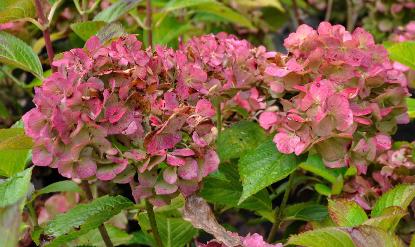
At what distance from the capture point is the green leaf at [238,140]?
1114 millimetres

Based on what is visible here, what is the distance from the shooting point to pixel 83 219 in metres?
0.99

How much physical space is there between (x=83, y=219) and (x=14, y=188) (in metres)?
0.11

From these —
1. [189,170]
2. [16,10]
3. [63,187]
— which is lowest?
[63,187]

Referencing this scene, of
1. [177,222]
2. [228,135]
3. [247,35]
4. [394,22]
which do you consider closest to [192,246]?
[177,222]

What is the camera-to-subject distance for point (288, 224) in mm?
1457

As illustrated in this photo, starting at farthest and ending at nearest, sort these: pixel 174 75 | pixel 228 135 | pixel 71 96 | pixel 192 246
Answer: pixel 192 246
pixel 228 135
pixel 174 75
pixel 71 96

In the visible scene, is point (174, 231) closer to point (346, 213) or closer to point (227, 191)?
point (227, 191)

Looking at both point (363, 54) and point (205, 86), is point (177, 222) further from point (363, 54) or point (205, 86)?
point (363, 54)

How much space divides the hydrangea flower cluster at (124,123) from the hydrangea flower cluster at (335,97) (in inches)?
5.0

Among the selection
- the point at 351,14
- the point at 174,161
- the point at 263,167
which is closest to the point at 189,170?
the point at 174,161

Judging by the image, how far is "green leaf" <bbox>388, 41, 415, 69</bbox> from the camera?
4.12ft

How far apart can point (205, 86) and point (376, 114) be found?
0.82ft

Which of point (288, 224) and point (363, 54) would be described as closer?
point (363, 54)

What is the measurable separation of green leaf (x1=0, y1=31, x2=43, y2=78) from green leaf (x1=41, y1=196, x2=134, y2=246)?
9.4 inches
